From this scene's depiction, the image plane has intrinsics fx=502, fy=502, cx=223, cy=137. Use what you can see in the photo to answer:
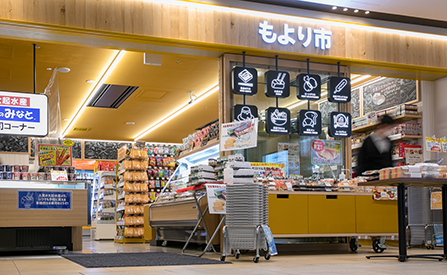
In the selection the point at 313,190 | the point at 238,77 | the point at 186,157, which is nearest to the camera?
the point at 313,190

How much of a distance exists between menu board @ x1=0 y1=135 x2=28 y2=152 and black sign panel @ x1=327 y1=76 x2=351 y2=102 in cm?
1154

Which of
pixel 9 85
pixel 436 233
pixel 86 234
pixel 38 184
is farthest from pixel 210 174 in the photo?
pixel 86 234

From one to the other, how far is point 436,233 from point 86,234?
10.2 m

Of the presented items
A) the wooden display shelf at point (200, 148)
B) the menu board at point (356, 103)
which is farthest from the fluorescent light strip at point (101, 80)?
the menu board at point (356, 103)

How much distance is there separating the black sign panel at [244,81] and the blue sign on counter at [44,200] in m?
2.62

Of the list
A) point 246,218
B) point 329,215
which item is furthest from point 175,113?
point 246,218

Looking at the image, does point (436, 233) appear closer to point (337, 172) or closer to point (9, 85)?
point (337, 172)

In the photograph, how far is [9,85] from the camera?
10.4 metres

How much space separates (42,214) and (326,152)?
4022mm

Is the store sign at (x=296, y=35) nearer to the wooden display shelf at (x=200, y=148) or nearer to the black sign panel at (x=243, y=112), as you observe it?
the black sign panel at (x=243, y=112)

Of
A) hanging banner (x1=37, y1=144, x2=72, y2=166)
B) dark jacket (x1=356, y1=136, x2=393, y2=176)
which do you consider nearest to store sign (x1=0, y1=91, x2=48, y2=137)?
hanging banner (x1=37, y1=144, x2=72, y2=166)

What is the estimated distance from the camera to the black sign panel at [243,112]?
22.9 feet

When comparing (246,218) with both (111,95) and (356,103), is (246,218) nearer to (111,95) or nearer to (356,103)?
(356,103)

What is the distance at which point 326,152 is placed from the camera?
7434mm
